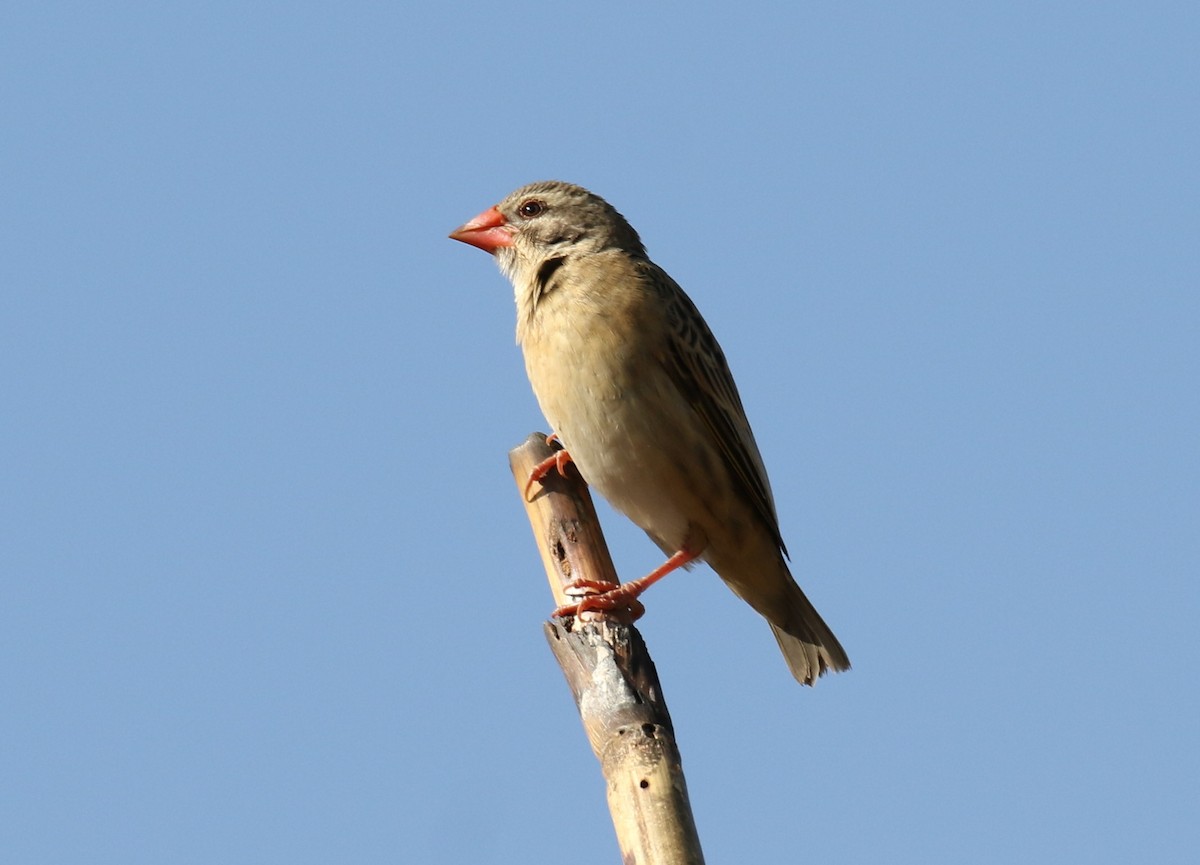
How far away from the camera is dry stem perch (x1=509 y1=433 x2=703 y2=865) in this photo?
3.80 meters

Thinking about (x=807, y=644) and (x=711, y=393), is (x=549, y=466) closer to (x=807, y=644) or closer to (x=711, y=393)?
(x=711, y=393)

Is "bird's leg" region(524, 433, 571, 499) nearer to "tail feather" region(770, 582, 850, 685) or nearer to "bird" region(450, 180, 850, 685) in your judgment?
"bird" region(450, 180, 850, 685)

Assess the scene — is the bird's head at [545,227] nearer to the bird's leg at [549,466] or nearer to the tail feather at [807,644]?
the bird's leg at [549,466]

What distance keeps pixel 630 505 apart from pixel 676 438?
1.23 ft

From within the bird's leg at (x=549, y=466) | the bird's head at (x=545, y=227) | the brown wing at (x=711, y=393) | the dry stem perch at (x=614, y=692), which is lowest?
the dry stem perch at (x=614, y=692)

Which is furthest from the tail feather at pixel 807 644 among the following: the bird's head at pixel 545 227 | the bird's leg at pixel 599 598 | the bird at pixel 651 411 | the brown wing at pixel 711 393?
the bird's head at pixel 545 227

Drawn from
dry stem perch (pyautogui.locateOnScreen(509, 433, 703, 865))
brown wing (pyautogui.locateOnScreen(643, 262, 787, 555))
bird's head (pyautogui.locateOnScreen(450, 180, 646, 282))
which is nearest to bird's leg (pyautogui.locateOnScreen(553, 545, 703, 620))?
dry stem perch (pyautogui.locateOnScreen(509, 433, 703, 865))

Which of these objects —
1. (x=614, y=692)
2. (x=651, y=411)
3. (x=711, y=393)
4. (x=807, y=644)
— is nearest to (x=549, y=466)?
(x=651, y=411)

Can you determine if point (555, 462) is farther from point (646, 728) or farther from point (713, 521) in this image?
point (646, 728)

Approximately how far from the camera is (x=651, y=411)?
20.6 ft

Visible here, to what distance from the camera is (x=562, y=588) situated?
5234 millimetres

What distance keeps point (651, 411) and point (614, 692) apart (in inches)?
82.1

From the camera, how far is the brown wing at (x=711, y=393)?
6.48 metres

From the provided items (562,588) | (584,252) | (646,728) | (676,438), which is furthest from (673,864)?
(584,252)
